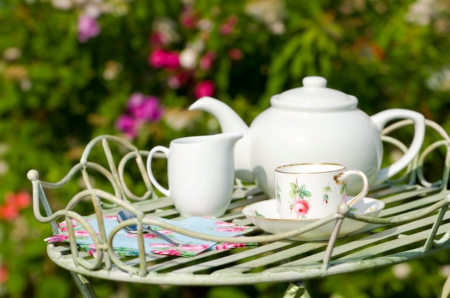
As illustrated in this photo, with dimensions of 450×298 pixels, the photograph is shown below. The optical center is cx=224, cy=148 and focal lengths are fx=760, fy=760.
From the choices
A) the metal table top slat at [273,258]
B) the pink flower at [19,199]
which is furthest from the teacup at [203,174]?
the pink flower at [19,199]

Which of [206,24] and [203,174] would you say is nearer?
[203,174]

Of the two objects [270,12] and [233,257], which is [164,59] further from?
[233,257]

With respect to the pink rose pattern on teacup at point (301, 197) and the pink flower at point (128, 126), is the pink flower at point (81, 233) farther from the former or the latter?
the pink flower at point (128, 126)

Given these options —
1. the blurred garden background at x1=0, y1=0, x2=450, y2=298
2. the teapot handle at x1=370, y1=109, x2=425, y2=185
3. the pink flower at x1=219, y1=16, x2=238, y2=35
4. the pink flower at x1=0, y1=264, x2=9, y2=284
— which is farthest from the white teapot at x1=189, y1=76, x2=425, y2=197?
A: the pink flower at x1=0, y1=264, x2=9, y2=284

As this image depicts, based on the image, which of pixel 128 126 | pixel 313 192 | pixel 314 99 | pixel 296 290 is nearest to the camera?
pixel 296 290

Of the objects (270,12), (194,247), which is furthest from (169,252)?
(270,12)

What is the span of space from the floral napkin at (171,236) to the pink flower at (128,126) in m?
1.27

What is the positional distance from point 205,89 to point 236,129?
118 centimetres

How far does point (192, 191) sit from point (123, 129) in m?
1.35

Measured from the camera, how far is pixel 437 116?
2785 millimetres

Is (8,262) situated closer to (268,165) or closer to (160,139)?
(160,139)

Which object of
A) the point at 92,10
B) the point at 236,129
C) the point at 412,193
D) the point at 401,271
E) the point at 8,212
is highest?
the point at 92,10

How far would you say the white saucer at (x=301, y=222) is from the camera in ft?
4.18

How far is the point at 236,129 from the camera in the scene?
165 cm
